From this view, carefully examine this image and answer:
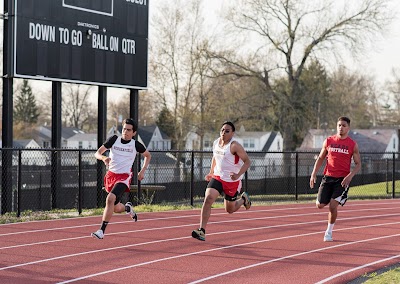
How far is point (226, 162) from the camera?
1141 centimetres

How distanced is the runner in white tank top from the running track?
1.73 feet

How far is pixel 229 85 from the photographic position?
4906 centimetres

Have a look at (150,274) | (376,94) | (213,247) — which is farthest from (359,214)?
(376,94)

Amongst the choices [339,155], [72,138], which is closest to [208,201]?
Answer: [339,155]

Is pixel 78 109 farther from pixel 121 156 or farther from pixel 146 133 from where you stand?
pixel 121 156

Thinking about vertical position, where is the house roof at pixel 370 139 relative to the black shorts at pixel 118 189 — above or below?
above

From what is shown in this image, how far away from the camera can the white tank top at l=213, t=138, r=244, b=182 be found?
1137cm

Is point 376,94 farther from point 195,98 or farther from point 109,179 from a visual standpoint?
point 109,179

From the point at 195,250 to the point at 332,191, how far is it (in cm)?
257

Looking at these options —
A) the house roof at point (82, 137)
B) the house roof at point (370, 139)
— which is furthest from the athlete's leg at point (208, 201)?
the house roof at point (82, 137)

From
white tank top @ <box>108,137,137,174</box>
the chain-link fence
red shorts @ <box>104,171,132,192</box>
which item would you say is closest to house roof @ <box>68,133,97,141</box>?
the chain-link fence

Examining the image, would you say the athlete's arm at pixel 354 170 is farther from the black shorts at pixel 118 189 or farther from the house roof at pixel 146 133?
the house roof at pixel 146 133

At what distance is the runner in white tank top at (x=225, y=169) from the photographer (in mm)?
11250

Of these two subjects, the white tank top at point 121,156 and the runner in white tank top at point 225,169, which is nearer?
the runner in white tank top at point 225,169
